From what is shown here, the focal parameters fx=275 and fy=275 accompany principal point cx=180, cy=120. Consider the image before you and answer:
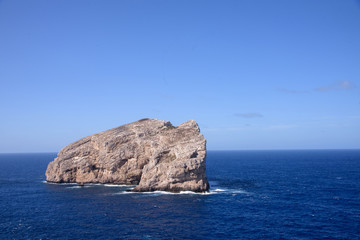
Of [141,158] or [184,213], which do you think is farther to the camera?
[141,158]

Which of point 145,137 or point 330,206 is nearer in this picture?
point 330,206

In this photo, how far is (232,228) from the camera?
4850cm

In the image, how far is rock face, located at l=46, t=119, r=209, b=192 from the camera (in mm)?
75625

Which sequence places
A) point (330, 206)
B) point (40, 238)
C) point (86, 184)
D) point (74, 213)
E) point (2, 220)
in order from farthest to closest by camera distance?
point (86, 184), point (330, 206), point (74, 213), point (2, 220), point (40, 238)

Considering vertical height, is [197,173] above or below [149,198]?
above

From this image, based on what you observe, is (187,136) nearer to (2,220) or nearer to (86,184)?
(86,184)

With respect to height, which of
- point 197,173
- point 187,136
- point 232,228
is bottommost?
point 232,228

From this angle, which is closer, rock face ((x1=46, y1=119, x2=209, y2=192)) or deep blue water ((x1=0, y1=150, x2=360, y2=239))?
deep blue water ((x1=0, y1=150, x2=360, y2=239))

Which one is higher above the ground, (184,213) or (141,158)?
(141,158)

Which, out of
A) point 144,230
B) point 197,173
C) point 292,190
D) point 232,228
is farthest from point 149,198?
point 292,190

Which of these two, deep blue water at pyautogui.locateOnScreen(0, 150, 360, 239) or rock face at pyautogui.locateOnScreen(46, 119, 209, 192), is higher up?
rock face at pyautogui.locateOnScreen(46, 119, 209, 192)

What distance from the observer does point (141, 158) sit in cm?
8931

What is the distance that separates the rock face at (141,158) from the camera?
75.6 metres

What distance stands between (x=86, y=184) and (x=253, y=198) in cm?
5552
